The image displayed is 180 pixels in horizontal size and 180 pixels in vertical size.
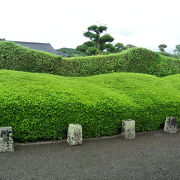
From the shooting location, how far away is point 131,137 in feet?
15.2

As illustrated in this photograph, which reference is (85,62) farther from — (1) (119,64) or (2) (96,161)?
(2) (96,161)

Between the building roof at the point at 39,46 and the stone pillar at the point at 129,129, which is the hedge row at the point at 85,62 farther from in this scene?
the building roof at the point at 39,46

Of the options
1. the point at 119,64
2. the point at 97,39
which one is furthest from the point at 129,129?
the point at 97,39

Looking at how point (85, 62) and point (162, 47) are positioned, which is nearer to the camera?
point (85, 62)

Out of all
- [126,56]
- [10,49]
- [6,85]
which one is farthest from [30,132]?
[126,56]

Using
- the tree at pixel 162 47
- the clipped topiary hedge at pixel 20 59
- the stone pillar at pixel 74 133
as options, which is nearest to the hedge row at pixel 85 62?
the clipped topiary hedge at pixel 20 59

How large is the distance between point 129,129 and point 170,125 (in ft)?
4.13

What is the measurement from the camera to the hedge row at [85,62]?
8.05 meters

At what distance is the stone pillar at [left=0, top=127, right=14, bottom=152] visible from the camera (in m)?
3.65

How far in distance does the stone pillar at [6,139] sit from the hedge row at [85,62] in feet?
15.7

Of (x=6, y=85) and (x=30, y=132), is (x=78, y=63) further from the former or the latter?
(x=30, y=132)

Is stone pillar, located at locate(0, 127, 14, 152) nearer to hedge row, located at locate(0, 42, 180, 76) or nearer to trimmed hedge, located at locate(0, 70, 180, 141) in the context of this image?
trimmed hedge, located at locate(0, 70, 180, 141)

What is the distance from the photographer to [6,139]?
367 centimetres

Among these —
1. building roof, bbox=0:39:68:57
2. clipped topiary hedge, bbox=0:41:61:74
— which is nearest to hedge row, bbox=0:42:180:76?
clipped topiary hedge, bbox=0:41:61:74
